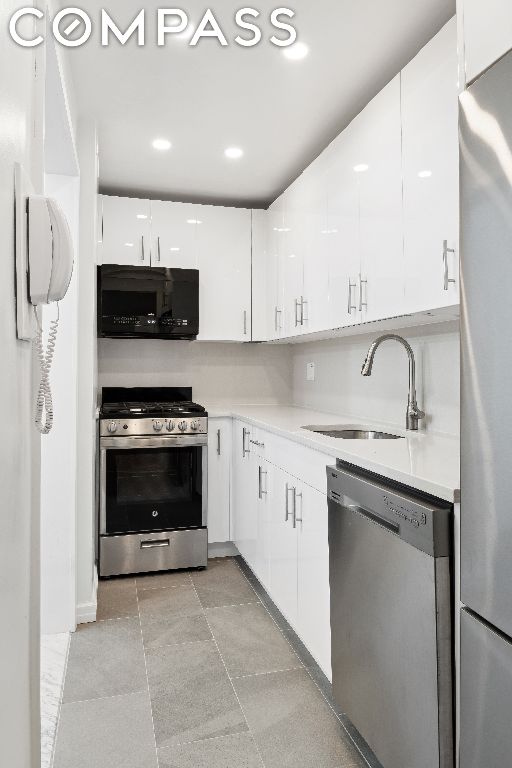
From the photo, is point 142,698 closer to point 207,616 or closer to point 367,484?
point 207,616

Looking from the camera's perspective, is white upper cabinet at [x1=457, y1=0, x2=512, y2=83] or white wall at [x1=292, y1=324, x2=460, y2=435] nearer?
white upper cabinet at [x1=457, y1=0, x2=512, y2=83]

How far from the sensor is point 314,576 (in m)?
2.04

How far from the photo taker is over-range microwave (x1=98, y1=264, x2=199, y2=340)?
11.1 ft

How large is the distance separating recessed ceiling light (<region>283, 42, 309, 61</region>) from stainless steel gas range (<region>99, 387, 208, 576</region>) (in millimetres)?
1951

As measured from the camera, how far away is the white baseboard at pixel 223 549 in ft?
11.5

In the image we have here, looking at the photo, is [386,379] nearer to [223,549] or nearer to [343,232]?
[343,232]

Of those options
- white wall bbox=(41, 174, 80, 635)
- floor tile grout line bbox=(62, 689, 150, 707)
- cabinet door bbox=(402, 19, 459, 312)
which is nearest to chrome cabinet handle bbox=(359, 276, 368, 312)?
cabinet door bbox=(402, 19, 459, 312)

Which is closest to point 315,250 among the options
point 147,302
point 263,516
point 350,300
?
point 350,300

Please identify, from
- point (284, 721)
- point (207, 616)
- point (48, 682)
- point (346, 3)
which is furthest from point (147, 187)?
point (284, 721)

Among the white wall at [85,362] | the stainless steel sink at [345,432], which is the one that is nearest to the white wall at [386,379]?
the stainless steel sink at [345,432]

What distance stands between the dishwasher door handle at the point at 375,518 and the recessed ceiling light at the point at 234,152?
2.13 m

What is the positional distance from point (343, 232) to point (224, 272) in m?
1.38

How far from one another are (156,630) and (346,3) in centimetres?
262

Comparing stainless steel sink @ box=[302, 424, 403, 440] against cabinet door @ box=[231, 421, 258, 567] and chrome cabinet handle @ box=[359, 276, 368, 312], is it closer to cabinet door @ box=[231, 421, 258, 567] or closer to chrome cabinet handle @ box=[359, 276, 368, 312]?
cabinet door @ box=[231, 421, 258, 567]
